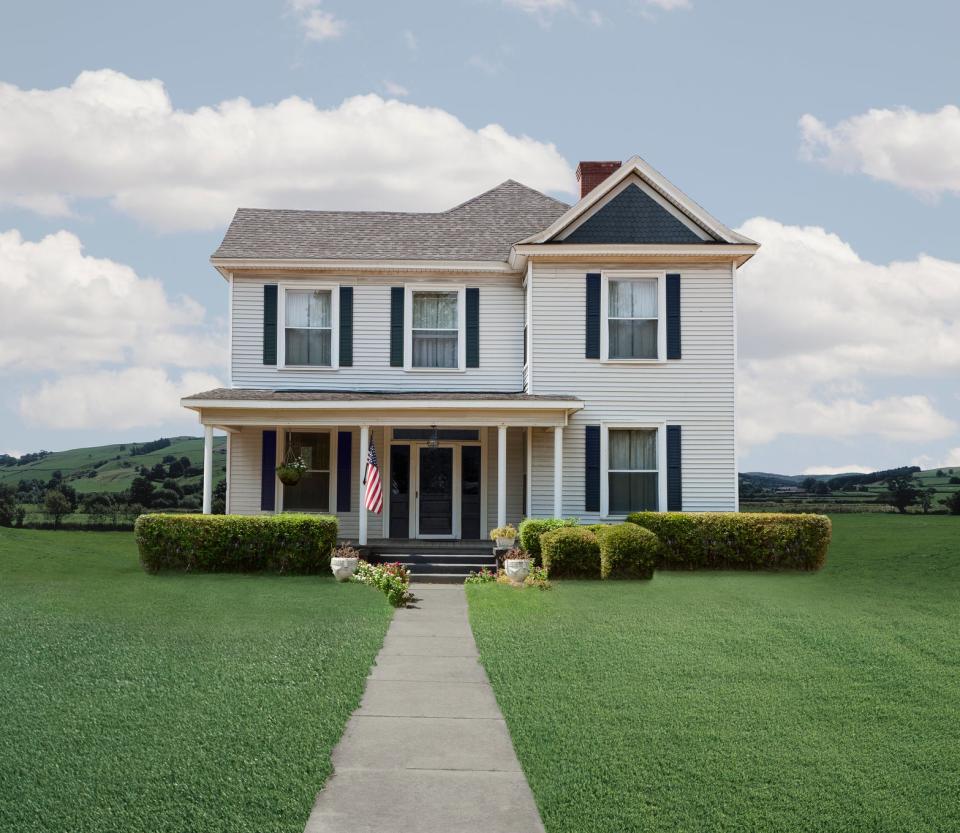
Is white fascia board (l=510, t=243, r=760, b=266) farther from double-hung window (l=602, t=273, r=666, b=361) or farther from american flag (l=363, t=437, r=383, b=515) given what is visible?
american flag (l=363, t=437, r=383, b=515)

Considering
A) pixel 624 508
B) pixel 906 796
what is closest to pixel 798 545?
pixel 624 508

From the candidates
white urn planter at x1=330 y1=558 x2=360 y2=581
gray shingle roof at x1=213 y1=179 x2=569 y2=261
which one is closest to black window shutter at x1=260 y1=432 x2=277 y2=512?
gray shingle roof at x1=213 y1=179 x2=569 y2=261

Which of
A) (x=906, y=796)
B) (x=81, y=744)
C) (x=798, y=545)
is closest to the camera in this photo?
(x=906, y=796)

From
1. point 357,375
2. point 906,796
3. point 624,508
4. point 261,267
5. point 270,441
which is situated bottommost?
point 906,796

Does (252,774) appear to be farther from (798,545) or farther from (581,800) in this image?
(798,545)

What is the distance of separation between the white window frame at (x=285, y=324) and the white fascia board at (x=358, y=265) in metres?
0.37

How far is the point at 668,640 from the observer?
11.6 m

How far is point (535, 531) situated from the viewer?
59.4 feet

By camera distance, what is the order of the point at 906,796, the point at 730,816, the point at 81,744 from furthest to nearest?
the point at 81,744, the point at 906,796, the point at 730,816

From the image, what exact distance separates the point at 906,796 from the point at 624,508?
13754 millimetres

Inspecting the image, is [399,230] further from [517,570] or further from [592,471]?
[517,570]

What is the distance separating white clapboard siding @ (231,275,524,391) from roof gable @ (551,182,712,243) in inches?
81.5

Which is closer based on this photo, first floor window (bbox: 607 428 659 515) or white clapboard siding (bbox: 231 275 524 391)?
first floor window (bbox: 607 428 659 515)

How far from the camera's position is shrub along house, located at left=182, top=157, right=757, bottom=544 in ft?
66.0
